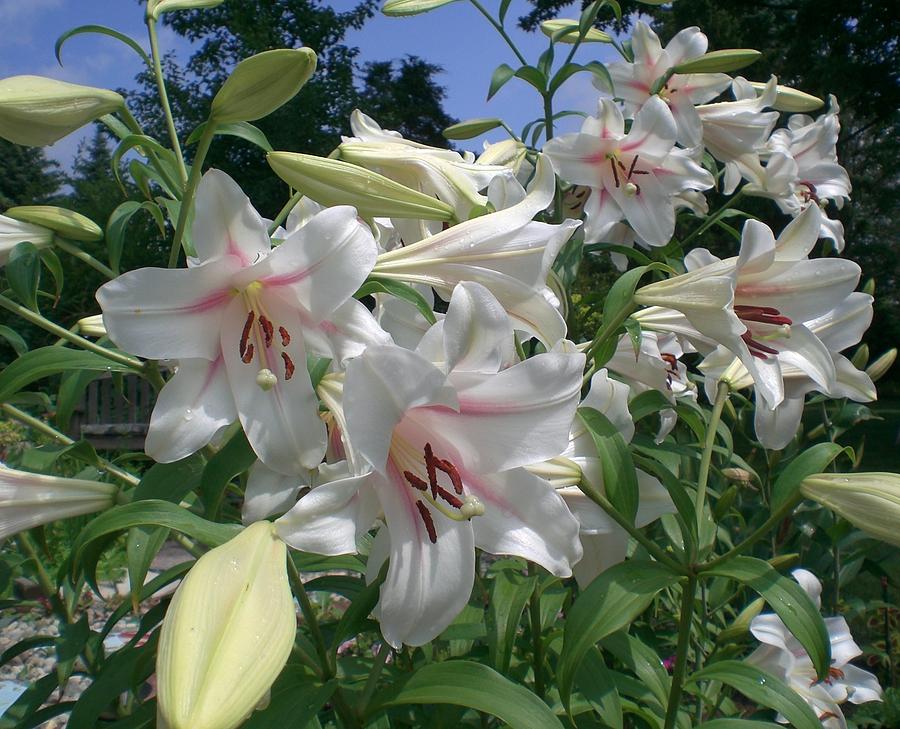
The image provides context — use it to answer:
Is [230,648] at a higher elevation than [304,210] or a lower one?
lower

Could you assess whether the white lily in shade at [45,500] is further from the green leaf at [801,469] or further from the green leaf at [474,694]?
the green leaf at [801,469]

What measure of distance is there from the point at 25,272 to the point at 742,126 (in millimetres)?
1606

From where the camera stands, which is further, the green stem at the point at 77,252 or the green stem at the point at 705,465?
the green stem at the point at 705,465

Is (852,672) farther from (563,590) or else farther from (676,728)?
(563,590)

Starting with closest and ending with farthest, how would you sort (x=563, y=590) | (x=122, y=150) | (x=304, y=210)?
(x=122, y=150) < (x=304, y=210) < (x=563, y=590)

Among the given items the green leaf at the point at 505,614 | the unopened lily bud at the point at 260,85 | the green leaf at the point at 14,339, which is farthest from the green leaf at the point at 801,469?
the green leaf at the point at 14,339

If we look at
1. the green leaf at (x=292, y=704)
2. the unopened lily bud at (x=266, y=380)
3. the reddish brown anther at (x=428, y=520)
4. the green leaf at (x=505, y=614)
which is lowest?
the green leaf at (x=505, y=614)

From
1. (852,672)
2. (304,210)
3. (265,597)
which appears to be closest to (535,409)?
(265,597)

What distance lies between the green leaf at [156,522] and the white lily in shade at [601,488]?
15.0 inches

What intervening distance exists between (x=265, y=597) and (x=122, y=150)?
0.63 m

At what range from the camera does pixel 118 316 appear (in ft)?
2.44

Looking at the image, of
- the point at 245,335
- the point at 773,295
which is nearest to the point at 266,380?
the point at 245,335

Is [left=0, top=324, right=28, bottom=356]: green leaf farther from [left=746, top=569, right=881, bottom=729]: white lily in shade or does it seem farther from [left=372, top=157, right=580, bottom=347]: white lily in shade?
[left=746, top=569, right=881, bottom=729]: white lily in shade

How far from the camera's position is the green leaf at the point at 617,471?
0.90 m
